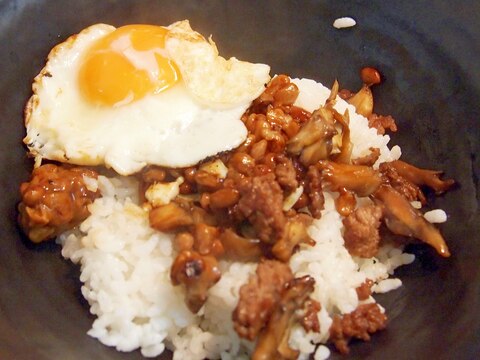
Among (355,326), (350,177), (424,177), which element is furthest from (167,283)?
(424,177)

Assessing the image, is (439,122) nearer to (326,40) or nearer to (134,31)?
(326,40)

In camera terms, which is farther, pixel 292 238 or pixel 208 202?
pixel 208 202

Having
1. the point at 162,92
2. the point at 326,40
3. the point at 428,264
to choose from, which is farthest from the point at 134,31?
the point at 428,264

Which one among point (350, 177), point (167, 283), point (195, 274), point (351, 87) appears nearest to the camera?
point (195, 274)

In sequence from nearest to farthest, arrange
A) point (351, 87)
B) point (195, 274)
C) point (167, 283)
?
point (195, 274) < point (167, 283) < point (351, 87)

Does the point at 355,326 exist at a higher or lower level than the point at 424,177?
lower

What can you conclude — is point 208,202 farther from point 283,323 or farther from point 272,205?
point 283,323

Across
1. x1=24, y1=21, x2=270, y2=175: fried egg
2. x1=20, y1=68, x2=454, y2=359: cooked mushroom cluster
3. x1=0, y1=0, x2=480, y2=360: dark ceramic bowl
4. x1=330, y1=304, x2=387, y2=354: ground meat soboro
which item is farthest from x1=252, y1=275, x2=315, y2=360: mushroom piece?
x1=24, y1=21, x2=270, y2=175: fried egg

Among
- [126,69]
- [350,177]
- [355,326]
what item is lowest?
[355,326]
